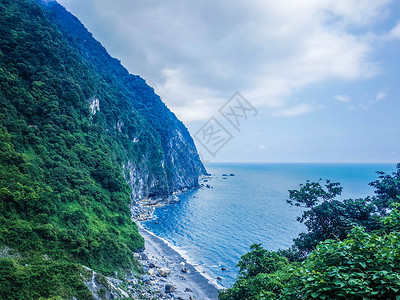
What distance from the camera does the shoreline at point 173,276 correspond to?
72.2ft

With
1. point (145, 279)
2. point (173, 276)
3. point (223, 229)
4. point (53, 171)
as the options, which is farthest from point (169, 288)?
point (223, 229)

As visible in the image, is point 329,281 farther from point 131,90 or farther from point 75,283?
point 131,90

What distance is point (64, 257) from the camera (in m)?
15.5

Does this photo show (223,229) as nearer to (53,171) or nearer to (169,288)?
(169,288)

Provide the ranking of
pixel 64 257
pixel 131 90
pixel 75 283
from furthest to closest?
1. pixel 131 90
2. pixel 64 257
3. pixel 75 283

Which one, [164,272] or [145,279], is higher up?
[145,279]

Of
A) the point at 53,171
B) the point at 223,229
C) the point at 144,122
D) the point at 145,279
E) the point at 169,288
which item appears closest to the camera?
the point at 145,279

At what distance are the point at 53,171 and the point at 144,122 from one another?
166 ft

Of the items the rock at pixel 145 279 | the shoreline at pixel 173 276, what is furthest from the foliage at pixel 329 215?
the rock at pixel 145 279

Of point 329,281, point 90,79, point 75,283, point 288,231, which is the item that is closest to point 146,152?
point 90,79

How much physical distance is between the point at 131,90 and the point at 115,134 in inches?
1996

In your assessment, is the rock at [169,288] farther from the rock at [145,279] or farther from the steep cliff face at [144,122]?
the steep cliff face at [144,122]

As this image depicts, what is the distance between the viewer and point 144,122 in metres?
72.2

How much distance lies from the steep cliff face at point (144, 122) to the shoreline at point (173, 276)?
2034 centimetres
